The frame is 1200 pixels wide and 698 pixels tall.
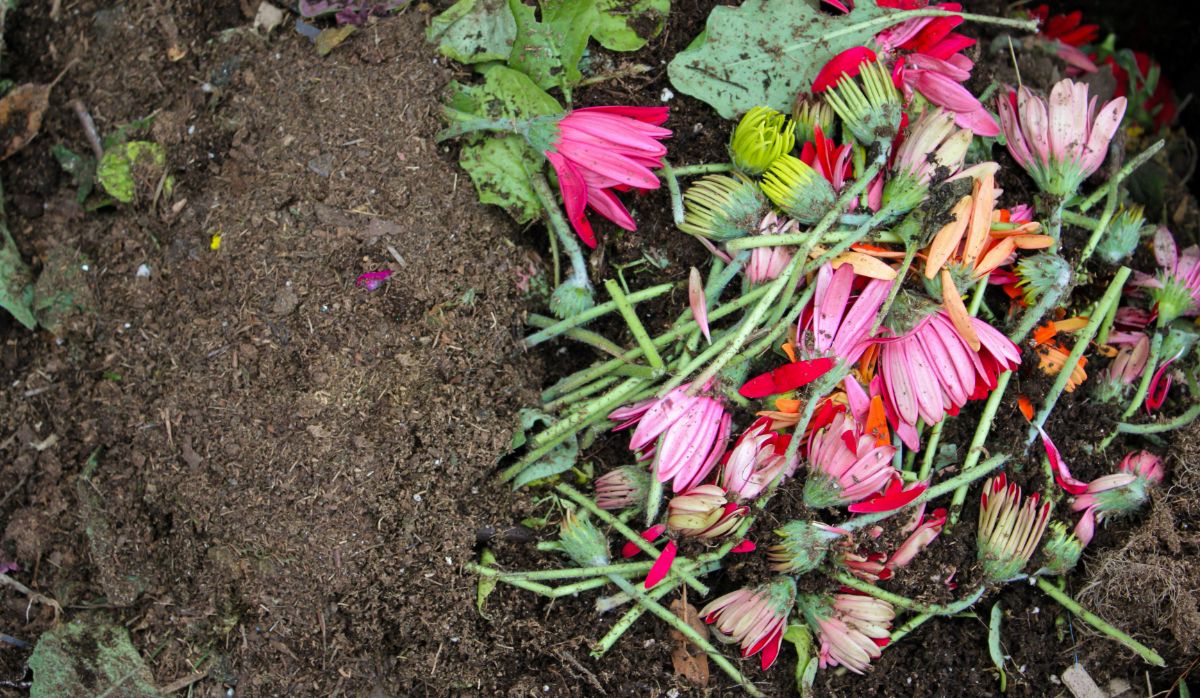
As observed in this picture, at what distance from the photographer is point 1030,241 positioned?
4.43 ft

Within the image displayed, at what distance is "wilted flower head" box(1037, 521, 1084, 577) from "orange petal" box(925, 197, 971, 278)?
1.35 ft

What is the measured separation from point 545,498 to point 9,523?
819mm

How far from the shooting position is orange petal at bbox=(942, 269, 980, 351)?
1284mm

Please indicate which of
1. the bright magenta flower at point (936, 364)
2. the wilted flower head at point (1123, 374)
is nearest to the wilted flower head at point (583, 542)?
the bright magenta flower at point (936, 364)

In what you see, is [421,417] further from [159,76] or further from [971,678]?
[971,678]

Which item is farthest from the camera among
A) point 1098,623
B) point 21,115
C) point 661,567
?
point 21,115

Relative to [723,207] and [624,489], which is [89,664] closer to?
[624,489]

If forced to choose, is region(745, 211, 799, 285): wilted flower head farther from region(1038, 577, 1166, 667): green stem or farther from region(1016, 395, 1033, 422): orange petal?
region(1038, 577, 1166, 667): green stem

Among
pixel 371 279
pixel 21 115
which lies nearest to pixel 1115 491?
pixel 371 279

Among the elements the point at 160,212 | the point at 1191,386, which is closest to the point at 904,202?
the point at 1191,386

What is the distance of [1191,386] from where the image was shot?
57.9 inches

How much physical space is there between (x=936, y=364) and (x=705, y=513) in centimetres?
37

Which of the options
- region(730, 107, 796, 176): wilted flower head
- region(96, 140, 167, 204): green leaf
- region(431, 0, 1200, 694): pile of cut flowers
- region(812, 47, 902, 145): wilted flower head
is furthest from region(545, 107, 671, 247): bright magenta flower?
region(96, 140, 167, 204): green leaf

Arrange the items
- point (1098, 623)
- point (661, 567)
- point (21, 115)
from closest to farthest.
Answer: point (661, 567)
point (1098, 623)
point (21, 115)
